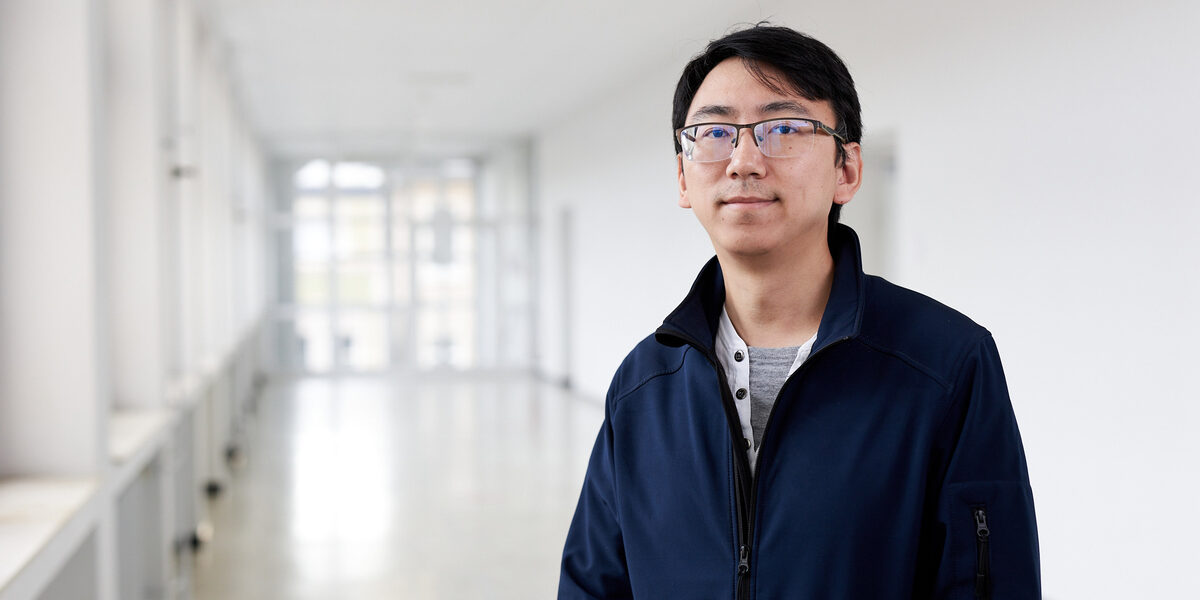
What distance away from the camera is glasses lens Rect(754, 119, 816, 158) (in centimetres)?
131

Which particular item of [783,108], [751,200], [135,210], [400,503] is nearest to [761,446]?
[751,200]

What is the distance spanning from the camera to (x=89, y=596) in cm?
319

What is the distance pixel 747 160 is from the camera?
1.30 m

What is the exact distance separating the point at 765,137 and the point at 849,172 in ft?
0.58

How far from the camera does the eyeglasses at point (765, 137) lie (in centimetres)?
132

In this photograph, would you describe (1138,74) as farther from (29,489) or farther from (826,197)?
(29,489)

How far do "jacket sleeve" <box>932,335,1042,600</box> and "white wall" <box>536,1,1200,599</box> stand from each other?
10.6 ft

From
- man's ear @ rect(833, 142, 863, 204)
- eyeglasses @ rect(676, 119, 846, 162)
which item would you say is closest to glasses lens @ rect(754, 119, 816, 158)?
eyeglasses @ rect(676, 119, 846, 162)

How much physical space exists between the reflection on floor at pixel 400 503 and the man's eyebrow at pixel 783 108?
166 inches

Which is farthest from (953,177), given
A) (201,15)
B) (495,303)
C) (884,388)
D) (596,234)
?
(495,303)

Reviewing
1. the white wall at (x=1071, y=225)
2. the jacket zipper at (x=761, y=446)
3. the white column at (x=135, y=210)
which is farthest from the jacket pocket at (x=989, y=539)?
the white column at (x=135, y=210)

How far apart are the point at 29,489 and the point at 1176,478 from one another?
4.08 metres

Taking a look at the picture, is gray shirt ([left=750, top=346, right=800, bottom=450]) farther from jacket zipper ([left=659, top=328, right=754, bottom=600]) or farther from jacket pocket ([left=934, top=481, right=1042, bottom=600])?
jacket pocket ([left=934, top=481, right=1042, bottom=600])

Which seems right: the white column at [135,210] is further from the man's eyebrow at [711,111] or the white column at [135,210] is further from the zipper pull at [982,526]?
the zipper pull at [982,526]
